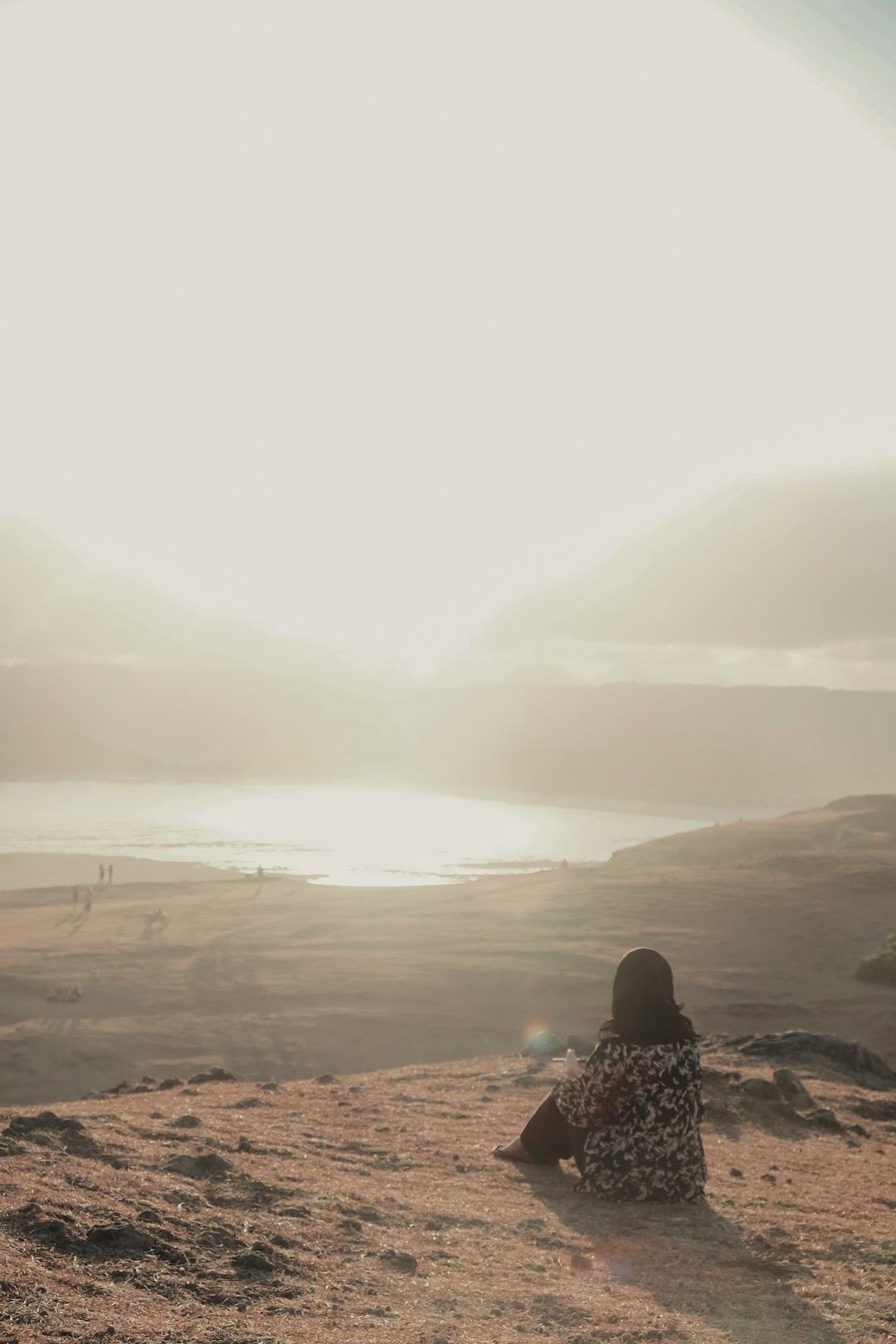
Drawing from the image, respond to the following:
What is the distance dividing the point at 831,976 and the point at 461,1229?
15.9m

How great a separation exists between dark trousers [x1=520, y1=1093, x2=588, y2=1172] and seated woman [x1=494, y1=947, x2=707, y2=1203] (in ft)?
1.40

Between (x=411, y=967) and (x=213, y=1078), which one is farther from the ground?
(x=213, y=1078)

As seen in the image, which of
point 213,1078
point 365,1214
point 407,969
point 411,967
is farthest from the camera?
point 411,967

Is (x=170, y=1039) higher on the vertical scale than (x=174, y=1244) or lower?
lower

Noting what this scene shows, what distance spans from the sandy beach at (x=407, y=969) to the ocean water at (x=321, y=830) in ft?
62.2

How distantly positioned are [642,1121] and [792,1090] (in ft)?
14.3

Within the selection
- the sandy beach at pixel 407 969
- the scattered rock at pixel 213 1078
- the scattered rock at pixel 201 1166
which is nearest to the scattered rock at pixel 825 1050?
the sandy beach at pixel 407 969

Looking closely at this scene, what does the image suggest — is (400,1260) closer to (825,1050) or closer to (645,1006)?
(645,1006)

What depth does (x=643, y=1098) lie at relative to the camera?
20.3 feet

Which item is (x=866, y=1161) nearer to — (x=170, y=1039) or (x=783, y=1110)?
(x=783, y=1110)

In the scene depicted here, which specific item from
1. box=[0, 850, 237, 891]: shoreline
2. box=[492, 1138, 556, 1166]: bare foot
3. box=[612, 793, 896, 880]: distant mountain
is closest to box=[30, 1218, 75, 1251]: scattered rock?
box=[492, 1138, 556, 1166]: bare foot

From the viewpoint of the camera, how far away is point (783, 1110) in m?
9.38

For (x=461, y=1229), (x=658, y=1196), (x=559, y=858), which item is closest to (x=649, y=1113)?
(x=658, y=1196)

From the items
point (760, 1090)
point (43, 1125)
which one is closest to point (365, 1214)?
point (43, 1125)
